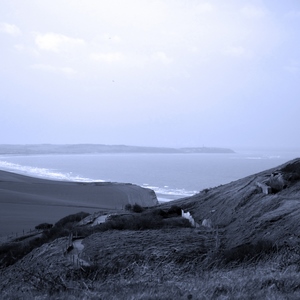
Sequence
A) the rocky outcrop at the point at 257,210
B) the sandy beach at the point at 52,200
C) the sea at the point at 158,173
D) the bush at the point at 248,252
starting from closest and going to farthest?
the bush at the point at 248,252 → the rocky outcrop at the point at 257,210 → the sandy beach at the point at 52,200 → the sea at the point at 158,173

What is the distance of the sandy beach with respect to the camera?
26.3 meters

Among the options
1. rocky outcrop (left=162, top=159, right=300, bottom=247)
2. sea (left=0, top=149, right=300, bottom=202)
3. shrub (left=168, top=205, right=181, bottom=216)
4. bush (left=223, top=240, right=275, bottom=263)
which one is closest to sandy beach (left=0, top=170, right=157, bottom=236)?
sea (left=0, top=149, right=300, bottom=202)

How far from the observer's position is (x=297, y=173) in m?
13.3

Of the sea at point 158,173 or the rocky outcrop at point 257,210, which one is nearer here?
the rocky outcrop at point 257,210

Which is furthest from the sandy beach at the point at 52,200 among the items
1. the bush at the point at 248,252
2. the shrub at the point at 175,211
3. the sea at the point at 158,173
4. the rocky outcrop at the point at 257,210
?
the bush at the point at 248,252

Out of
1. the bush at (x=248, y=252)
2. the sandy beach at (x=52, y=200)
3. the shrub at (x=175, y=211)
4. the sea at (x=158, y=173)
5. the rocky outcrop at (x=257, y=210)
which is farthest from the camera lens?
the sea at (x=158, y=173)

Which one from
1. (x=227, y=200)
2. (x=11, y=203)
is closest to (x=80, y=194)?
(x=11, y=203)

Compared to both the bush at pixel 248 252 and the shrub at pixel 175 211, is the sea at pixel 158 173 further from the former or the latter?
the bush at pixel 248 252

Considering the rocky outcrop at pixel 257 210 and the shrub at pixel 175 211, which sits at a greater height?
the rocky outcrop at pixel 257 210

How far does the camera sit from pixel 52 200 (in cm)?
3716

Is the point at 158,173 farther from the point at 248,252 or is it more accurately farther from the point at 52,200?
the point at 248,252

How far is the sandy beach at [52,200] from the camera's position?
2633 cm

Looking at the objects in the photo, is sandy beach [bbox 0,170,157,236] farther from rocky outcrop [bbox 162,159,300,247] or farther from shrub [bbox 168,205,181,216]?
rocky outcrop [bbox 162,159,300,247]

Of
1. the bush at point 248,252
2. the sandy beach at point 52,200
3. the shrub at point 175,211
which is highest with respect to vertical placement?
the bush at point 248,252
